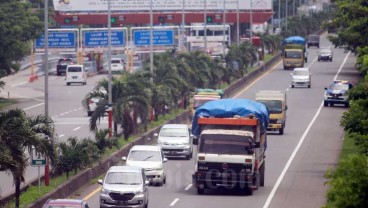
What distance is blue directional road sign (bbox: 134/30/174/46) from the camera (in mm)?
91125

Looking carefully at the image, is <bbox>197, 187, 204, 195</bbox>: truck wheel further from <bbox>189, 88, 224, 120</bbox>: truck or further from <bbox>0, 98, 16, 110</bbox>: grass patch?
<bbox>0, 98, 16, 110</bbox>: grass patch

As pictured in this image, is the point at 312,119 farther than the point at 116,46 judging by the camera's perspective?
No

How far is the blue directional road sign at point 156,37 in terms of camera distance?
9112 cm

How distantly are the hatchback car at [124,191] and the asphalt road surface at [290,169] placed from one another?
1.40 metres

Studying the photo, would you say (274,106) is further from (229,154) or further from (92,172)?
(229,154)

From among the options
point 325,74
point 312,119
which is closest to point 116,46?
point 325,74

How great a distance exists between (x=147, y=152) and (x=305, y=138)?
54.8 ft

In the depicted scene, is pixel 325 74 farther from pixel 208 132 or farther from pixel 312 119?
pixel 208 132

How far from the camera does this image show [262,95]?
193 ft

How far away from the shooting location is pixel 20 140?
31.3m

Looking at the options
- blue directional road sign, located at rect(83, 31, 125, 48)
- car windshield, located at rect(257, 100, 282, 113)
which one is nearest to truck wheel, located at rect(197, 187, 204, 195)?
car windshield, located at rect(257, 100, 282, 113)

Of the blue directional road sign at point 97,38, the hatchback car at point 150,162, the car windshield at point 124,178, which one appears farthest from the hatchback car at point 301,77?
the car windshield at point 124,178

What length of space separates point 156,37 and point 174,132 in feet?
141

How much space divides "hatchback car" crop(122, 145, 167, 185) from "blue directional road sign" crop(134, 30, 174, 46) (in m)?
49.9
